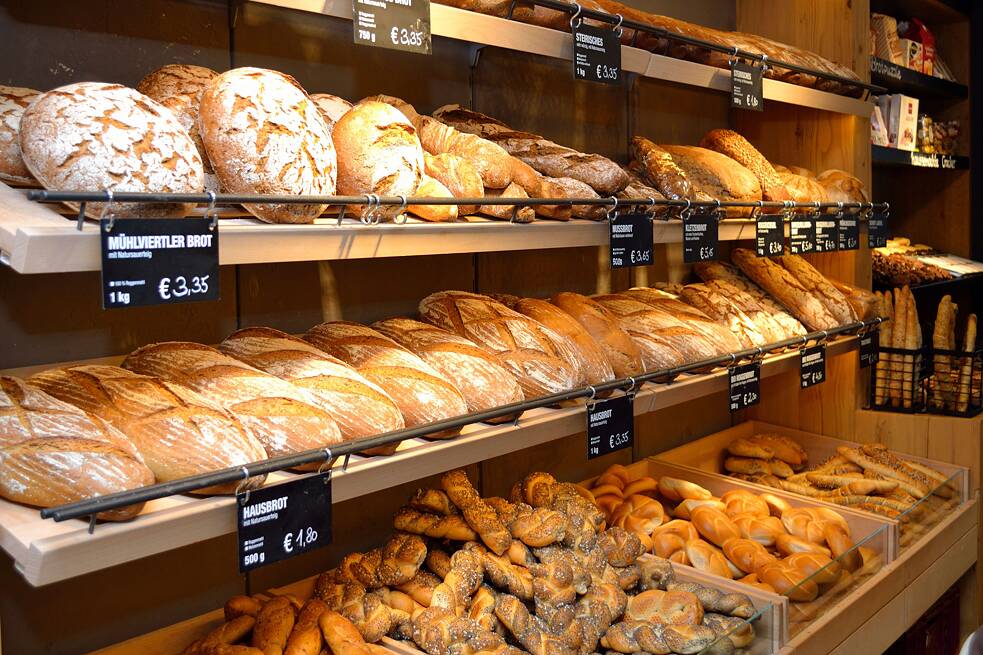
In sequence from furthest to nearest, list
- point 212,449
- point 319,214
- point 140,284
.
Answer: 1. point 319,214
2. point 212,449
3. point 140,284

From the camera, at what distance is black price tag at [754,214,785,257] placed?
283 centimetres

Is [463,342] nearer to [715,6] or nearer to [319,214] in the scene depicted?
[319,214]

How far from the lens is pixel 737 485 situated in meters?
3.09

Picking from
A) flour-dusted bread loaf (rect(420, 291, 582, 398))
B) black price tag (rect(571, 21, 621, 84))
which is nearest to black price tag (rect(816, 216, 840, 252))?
black price tag (rect(571, 21, 621, 84))

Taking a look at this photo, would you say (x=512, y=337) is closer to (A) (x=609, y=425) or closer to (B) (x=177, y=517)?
(A) (x=609, y=425)

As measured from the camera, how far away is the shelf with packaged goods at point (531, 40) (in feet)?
5.63

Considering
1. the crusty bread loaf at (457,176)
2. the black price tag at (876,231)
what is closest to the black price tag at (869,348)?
the black price tag at (876,231)

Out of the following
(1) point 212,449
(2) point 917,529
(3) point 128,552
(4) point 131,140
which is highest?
(4) point 131,140

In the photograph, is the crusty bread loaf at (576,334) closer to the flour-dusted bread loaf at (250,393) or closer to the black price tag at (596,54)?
the black price tag at (596,54)

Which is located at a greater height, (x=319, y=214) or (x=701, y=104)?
(x=701, y=104)

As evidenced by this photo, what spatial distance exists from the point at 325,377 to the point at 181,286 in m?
0.50

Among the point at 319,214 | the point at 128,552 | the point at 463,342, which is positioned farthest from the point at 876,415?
the point at 128,552

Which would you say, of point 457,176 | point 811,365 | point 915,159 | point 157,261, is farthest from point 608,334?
point 915,159

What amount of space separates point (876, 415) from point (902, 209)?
6.10 feet
